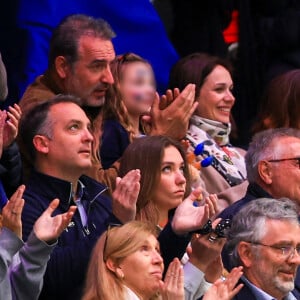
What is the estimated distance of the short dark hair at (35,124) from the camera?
7125 mm

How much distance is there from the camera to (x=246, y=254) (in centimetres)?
695

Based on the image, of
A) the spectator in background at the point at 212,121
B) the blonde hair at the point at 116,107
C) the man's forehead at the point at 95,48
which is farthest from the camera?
the spectator in background at the point at 212,121

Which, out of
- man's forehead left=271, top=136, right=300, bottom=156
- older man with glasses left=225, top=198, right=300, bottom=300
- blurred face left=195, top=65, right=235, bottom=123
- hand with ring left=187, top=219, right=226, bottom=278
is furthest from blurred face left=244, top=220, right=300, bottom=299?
blurred face left=195, top=65, right=235, bottom=123

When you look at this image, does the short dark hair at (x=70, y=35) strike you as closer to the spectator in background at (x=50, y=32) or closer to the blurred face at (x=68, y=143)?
the spectator in background at (x=50, y=32)

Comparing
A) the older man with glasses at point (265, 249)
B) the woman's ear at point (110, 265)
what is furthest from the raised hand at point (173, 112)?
the woman's ear at point (110, 265)

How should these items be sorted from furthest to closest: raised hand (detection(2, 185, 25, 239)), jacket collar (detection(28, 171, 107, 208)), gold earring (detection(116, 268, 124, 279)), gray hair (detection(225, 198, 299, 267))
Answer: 1. gray hair (detection(225, 198, 299, 267))
2. jacket collar (detection(28, 171, 107, 208))
3. gold earring (detection(116, 268, 124, 279))
4. raised hand (detection(2, 185, 25, 239))

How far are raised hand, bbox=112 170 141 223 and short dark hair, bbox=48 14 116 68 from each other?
1.43 meters

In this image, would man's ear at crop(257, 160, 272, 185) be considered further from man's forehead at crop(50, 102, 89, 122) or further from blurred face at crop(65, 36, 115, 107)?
man's forehead at crop(50, 102, 89, 122)

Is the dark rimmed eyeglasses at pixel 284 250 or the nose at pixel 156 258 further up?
the nose at pixel 156 258

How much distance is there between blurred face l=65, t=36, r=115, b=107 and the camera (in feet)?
25.8

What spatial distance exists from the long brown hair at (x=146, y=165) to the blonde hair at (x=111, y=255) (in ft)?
2.44

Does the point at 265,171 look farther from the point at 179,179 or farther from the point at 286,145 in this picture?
the point at 179,179

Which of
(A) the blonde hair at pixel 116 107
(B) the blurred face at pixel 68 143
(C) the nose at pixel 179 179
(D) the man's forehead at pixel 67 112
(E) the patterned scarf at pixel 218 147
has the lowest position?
(E) the patterned scarf at pixel 218 147

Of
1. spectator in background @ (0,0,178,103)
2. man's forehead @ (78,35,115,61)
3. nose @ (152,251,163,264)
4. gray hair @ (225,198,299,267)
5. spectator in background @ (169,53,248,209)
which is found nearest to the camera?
nose @ (152,251,163,264)
